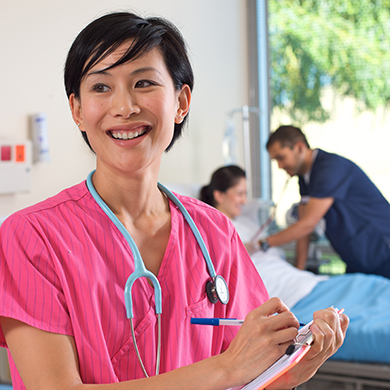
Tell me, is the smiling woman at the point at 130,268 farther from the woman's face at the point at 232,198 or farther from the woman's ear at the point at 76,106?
the woman's face at the point at 232,198

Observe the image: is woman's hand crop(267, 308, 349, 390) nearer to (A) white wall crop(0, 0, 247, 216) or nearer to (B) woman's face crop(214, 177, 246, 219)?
(A) white wall crop(0, 0, 247, 216)

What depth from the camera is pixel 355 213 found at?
2762mm

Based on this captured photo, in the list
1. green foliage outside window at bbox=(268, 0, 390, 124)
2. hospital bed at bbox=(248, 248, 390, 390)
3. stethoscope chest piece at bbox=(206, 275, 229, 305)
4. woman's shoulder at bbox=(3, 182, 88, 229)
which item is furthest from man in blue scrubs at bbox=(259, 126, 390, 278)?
woman's shoulder at bbox=(3, 182, 88, 229)

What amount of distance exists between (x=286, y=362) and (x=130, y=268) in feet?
1.05

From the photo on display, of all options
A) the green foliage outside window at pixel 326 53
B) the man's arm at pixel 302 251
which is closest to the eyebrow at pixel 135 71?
the man's arm at pixel 302 251

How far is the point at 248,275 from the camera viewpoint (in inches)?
39.9

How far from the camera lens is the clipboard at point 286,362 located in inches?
23.7

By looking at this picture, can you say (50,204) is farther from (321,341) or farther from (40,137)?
(40,137)

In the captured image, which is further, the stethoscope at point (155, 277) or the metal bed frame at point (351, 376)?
the metal bed frame at point (351, 376)

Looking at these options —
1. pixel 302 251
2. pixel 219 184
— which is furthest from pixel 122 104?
pixel 302 251

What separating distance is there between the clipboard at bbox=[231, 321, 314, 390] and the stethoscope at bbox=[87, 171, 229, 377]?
7.6 inches

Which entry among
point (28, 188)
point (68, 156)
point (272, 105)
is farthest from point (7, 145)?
point (272, 105)

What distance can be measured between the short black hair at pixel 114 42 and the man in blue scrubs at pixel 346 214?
191cm

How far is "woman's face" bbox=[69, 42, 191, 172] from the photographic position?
2.70 feet
